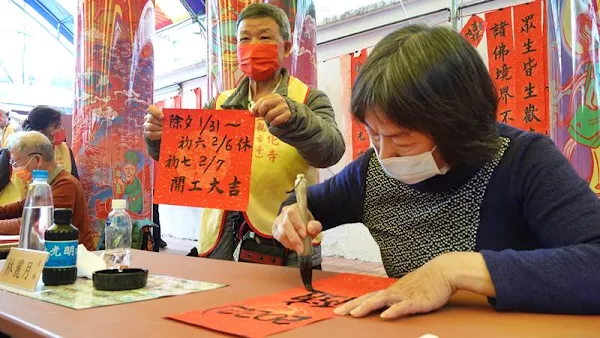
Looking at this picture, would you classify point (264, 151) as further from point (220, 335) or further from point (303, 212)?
point (220, 335)

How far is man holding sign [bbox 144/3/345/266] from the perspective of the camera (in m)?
1.50

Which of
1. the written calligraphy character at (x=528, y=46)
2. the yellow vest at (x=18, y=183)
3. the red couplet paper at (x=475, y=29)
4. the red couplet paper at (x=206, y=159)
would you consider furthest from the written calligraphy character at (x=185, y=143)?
the red couplet paper at (x=475, y=29)

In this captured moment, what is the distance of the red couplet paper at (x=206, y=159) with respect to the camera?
1.25m

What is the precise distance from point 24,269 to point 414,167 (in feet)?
2.87

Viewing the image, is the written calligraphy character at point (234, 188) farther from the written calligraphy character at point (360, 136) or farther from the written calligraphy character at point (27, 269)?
the written calligraphy character at point (360, 136)

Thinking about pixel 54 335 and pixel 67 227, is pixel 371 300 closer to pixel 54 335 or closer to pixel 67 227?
pixel 54 335

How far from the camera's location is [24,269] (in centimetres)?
115

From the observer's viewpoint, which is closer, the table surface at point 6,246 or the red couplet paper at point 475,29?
the table surface at point 6,246

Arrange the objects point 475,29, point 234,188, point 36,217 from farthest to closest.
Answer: point 475,29 → point 36,217 → point 234,188

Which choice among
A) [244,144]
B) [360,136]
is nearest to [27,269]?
[244,144]

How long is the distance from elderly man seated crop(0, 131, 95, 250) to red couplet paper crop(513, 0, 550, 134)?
2.55 metres

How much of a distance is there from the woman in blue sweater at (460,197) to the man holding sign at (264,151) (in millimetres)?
370

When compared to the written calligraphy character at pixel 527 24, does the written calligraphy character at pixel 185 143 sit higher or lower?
lower

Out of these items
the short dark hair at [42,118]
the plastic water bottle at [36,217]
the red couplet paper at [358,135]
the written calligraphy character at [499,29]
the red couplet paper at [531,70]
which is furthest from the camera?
the red couplet paper at [358,135]
